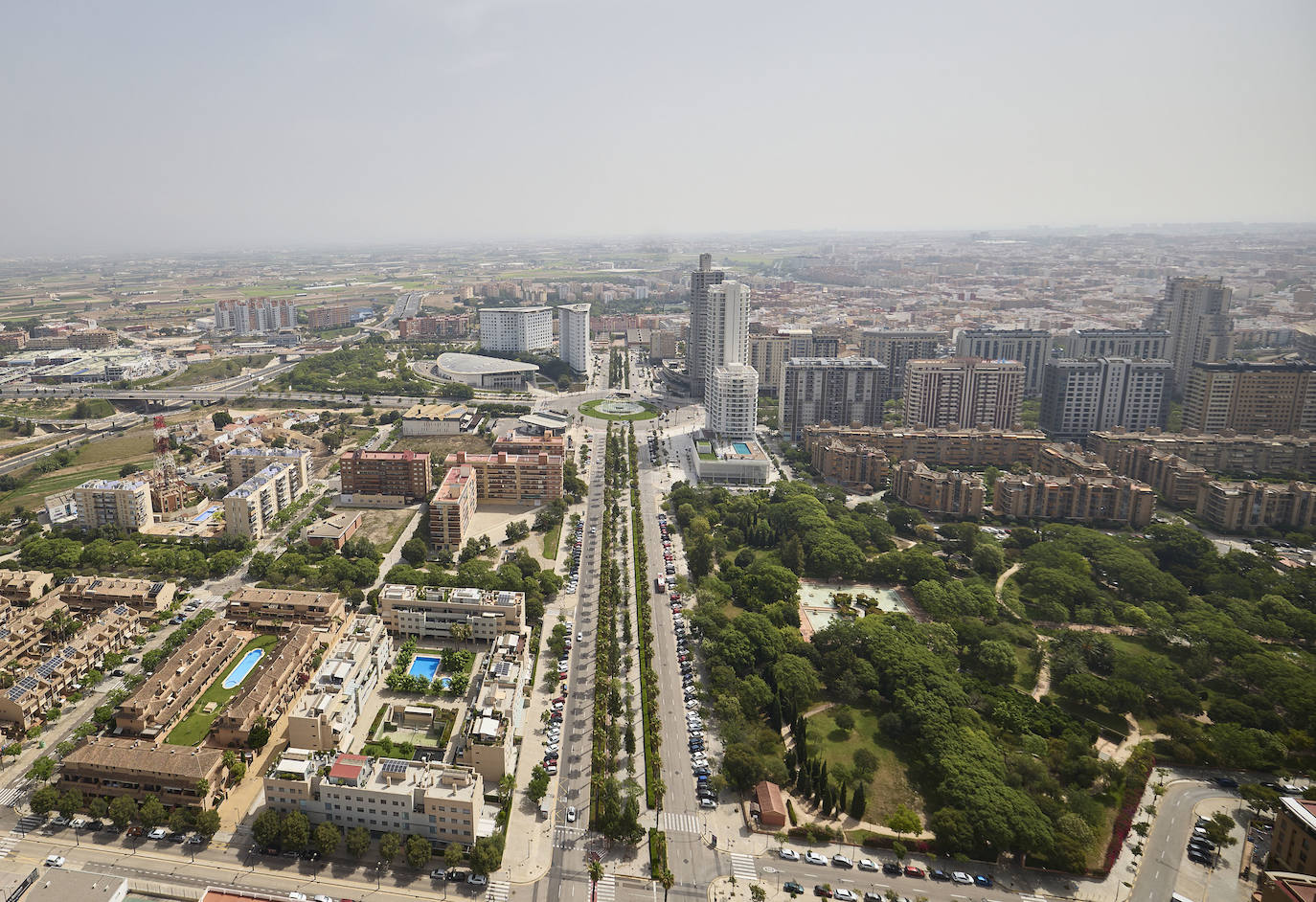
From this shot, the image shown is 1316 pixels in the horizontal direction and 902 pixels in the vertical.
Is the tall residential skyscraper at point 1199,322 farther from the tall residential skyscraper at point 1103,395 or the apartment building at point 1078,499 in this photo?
the apartment building at point 1078,499

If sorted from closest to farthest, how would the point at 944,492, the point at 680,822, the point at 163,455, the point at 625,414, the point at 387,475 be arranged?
the point at 680,822, the point at 944,492, the point at 387,475, the point at 163,455, the point at 625,414

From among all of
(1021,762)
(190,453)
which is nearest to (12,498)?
(190,453)

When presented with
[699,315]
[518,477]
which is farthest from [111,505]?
[699,315]

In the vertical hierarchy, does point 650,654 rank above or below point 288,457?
below

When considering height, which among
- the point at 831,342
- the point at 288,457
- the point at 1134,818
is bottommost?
the point at 1134,818

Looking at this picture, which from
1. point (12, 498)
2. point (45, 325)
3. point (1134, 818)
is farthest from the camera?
point (45, 325)

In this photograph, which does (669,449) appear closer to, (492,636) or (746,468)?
(746,468)

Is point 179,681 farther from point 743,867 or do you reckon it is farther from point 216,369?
point 216,369

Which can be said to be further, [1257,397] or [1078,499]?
[1257,397]
